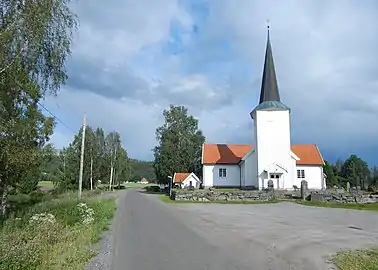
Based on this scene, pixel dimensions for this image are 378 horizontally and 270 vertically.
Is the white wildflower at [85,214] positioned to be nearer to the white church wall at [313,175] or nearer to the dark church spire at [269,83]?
the dark church spire at [269,83]

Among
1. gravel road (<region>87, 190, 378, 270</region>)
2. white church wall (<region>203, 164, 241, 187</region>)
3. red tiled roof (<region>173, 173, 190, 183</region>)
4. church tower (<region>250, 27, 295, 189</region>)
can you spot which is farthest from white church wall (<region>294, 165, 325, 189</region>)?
gravel road (<region>87, 190, 378, 270</region>)

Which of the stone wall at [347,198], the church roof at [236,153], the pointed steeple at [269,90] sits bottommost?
the stone wall at [347,198]

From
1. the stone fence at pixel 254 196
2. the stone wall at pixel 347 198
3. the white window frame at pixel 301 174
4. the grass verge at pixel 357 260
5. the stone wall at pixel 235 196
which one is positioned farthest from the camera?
the white window frame at pixel 301 174

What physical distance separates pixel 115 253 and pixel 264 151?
1877 inches

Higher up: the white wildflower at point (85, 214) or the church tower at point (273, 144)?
the church tower at point (273, 144)

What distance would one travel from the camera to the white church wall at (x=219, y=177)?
6531 centimetres

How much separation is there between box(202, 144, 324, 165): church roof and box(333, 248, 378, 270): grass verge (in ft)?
176

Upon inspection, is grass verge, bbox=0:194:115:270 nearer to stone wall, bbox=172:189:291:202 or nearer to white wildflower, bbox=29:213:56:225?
white wildflower, bbox=29:213:56:225

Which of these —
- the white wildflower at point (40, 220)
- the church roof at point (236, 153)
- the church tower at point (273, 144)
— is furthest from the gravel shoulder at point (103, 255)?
the church roof at point (236, 153)

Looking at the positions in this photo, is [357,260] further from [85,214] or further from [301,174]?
[301,174]

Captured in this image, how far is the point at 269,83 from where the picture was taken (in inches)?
2336

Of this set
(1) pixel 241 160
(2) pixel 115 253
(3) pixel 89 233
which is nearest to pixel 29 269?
(2) pixel 115 253

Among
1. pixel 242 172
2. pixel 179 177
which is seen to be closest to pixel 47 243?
pixel 242 172

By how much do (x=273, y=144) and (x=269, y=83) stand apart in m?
8.63
